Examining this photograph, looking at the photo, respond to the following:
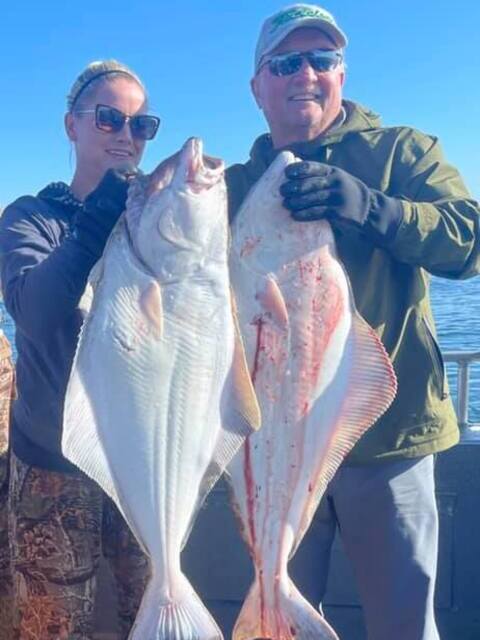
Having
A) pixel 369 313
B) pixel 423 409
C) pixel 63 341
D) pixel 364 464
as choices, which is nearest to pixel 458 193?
pixel 369 313

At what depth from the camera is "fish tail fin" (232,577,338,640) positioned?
8.33 feet

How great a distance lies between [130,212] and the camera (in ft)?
8.02

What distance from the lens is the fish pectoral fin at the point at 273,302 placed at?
2.62 meters

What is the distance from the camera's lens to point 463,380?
14.8 ft

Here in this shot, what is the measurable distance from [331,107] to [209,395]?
3.94ft

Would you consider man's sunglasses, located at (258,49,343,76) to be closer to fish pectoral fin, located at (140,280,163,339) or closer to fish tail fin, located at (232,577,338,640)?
fish pectoral fin, located at (140,280,163,339)

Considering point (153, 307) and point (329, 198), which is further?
point (329, 198)

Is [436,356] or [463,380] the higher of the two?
[463,380]

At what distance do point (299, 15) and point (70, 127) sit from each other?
3.08 ft

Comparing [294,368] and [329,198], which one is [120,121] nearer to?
[329,198]

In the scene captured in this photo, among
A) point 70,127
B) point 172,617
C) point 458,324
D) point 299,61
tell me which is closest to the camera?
point 172,617

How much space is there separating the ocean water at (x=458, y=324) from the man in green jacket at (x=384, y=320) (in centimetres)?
624

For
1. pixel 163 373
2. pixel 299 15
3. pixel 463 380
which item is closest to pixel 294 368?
pixel 163 373

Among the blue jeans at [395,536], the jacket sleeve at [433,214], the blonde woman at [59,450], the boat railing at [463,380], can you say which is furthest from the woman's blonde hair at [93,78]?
the boat railing at [463,380]
